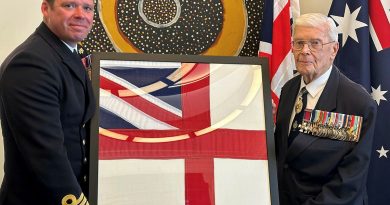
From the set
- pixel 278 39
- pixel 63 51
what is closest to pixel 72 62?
pixel 63 51

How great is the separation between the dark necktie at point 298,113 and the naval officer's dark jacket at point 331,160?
0.09ft

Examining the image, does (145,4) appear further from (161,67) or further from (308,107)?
(308,107)

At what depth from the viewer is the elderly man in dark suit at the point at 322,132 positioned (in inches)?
74.4

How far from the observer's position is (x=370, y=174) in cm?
270

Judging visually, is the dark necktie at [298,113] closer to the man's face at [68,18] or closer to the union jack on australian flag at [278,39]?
the union jack on australian flag at [278,39]

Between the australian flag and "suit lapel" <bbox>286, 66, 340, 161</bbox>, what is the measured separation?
74 cm

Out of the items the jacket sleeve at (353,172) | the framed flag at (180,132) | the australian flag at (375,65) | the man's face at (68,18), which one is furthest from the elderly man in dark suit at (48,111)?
the australian flag at (375,65)

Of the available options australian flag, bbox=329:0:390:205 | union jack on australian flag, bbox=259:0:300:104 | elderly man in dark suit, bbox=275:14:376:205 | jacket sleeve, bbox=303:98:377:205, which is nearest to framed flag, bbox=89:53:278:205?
elderly man in dark suit, bbox=275:14:376:205

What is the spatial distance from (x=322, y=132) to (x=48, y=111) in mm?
1079

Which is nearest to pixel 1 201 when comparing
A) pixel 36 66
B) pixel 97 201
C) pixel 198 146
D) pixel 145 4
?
pixel 97 201

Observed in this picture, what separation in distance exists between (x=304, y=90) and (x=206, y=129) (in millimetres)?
473

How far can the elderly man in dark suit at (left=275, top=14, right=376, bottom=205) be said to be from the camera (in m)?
1.89

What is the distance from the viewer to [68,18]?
5.57 feet

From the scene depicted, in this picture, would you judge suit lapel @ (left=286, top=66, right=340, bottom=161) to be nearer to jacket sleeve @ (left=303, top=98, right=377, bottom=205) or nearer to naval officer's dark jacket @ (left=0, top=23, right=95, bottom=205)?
jacket sleeve @ (left=303, top=98, right=377, bottom=205)
